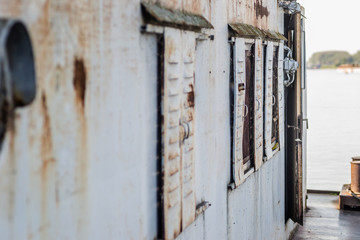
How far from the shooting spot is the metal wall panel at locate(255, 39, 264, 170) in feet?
24.6

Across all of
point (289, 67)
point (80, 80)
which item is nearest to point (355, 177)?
point (289, 67)

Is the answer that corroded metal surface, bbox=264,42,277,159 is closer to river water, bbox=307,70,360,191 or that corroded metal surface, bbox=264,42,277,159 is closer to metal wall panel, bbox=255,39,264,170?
metal wall panel, bbox=255,39,264,170

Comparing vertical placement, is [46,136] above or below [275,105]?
above

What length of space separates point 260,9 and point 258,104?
1.19m

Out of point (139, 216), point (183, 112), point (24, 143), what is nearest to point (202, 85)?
point (183, 112)

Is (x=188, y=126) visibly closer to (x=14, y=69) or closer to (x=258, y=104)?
(x=14, y=69)

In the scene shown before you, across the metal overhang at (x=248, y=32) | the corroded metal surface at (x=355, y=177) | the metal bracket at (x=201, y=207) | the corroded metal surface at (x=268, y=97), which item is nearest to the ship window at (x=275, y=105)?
the metal overhang at (x=248, y=32)

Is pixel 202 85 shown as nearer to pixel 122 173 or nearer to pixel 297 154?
pixel 122 173

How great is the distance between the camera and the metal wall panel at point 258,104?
7.51 metres

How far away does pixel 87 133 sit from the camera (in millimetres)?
3176

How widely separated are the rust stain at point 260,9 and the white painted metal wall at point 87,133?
272cm

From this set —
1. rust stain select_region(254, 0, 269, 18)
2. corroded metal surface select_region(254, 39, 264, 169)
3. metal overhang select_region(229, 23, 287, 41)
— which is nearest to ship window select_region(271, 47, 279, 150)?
metal overhang select_region(229, 23, 287, 41)

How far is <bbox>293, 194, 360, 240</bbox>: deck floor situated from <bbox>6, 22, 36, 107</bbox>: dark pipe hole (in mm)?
8704

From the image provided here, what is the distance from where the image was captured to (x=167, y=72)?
4191mm
